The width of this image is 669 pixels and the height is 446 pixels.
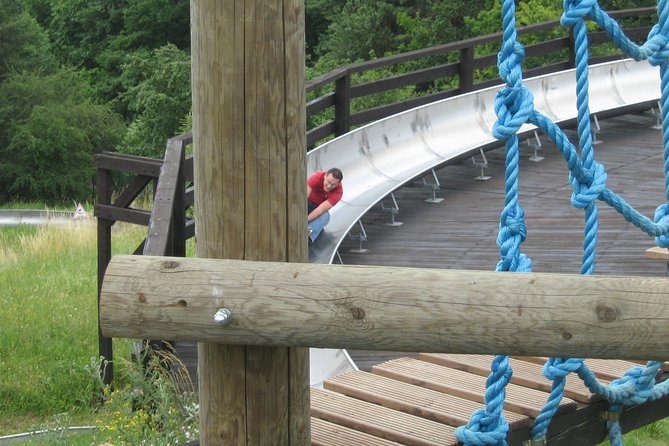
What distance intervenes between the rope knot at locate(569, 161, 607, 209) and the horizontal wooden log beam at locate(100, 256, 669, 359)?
0.78m

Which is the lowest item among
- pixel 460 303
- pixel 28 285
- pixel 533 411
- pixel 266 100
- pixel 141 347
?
pixel 28 285

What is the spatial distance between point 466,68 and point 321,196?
4.76 meters

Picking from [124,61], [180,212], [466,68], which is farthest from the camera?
[124,61]

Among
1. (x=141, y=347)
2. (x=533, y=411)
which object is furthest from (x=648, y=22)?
(x=533, y=411)

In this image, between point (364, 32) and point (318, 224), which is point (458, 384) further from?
point (364, 32)

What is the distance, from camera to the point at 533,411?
3.85 meters

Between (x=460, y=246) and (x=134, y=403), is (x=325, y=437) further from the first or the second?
(x=460, y=246)

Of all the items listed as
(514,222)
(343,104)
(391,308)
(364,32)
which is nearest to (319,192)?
(343,104)

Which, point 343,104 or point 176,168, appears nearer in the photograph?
point 176,168

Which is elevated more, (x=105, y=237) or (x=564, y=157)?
(x=564, y=157)

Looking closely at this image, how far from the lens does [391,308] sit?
2658mm

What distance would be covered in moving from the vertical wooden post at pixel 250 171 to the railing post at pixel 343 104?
31.1 ft

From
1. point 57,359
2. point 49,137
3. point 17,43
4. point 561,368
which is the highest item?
point 17,43

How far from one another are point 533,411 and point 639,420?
92cm
